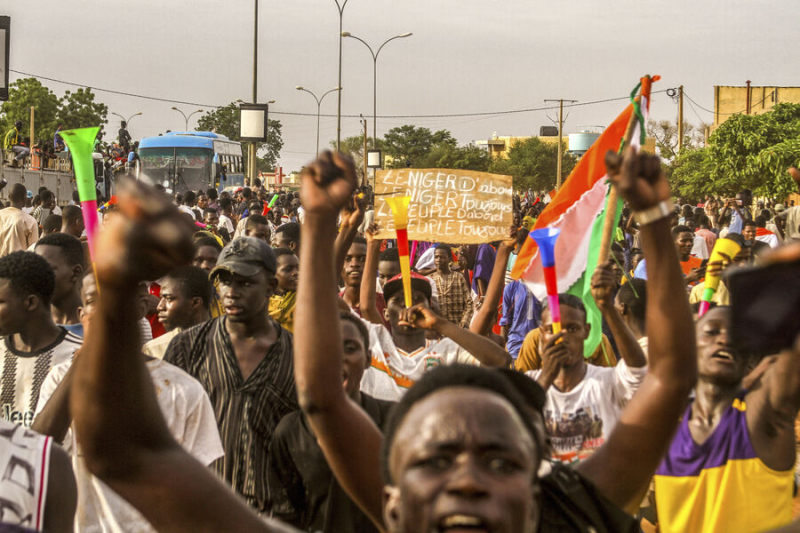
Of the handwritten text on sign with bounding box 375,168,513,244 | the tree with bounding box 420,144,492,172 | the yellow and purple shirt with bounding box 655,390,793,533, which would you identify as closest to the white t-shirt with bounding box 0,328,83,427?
the yellow and purple shirt with bounding box 655,390,793,533

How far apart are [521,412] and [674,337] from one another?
482 millimetres

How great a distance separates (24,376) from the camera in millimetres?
3838

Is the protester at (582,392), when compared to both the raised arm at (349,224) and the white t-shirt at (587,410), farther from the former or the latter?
the raised arm at (349,224)

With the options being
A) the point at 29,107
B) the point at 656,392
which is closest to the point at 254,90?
the point at 656,392

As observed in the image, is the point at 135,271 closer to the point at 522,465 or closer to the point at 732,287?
the point at 522,465

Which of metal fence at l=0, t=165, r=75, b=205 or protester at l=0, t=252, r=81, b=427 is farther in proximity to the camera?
metal fence at l=0, t=165, r=75, b=205

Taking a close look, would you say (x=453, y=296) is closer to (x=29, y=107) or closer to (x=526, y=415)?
(x=526, y=415)

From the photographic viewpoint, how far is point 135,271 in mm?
1388

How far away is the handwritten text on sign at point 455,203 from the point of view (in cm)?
609

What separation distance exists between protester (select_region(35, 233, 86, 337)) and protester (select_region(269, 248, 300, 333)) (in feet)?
3.63

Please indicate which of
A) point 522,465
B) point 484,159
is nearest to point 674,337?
point 522,465

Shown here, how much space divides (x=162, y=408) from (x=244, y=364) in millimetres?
646

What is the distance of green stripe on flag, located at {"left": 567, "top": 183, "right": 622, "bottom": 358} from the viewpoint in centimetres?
445

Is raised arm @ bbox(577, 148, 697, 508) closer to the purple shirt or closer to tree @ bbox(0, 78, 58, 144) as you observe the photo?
the purple shirt
